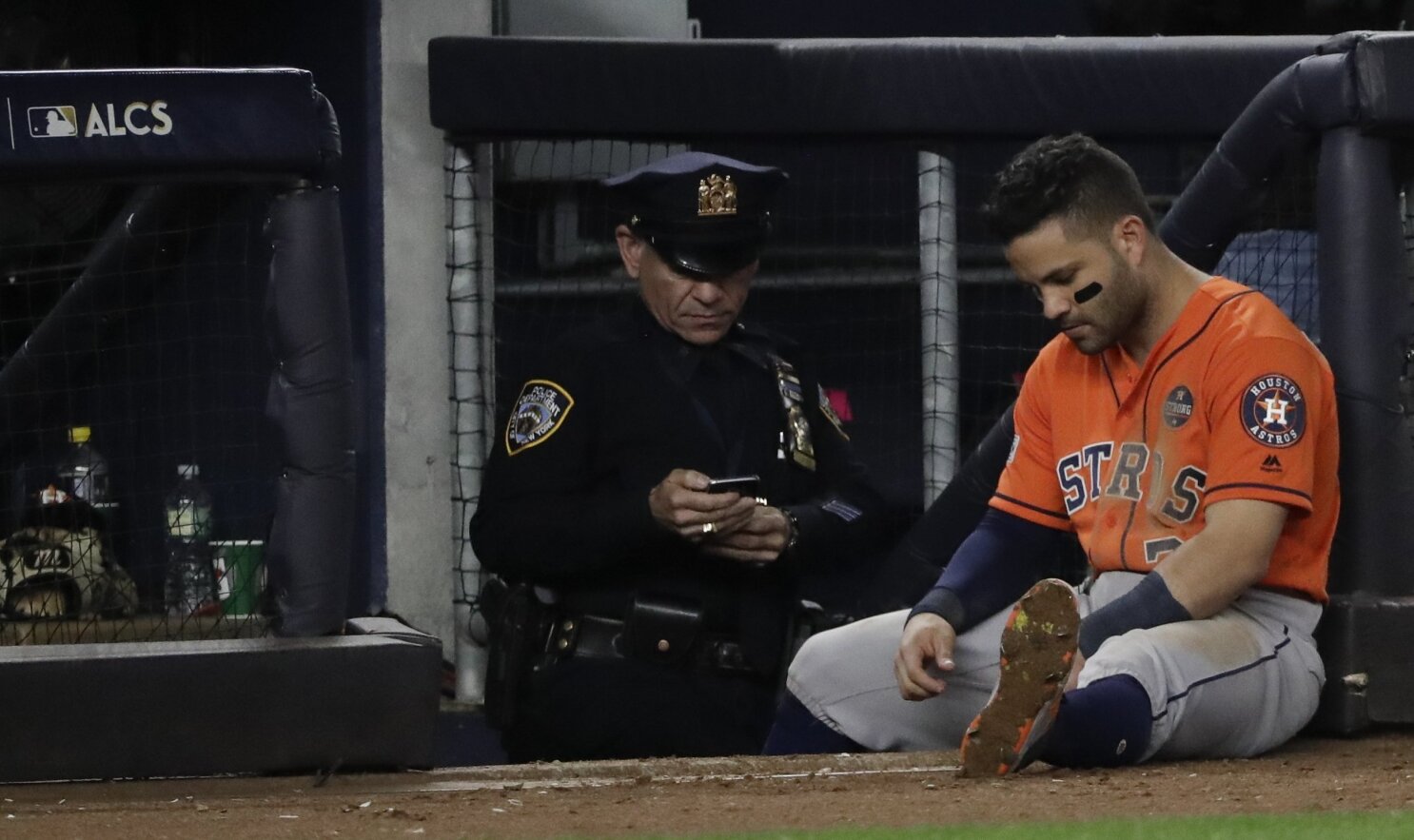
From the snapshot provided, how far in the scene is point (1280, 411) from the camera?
298cm

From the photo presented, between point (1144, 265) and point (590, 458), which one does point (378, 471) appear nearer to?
point (590, 458)

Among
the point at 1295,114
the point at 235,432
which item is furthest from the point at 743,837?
the point at 235,432

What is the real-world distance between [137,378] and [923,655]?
311cm

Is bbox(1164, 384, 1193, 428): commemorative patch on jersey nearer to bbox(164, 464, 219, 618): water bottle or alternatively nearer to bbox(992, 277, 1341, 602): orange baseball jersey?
bbox(992, 277, 1341, 602): orange baseball jersey

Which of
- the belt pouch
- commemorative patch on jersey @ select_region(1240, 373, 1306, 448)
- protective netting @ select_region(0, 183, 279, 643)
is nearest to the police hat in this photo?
the belt pouch

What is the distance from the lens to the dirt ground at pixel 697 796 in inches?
95.2

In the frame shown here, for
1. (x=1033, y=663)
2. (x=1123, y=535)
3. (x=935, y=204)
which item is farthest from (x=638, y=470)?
(x=935, y=204)

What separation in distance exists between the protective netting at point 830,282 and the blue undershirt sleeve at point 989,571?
169 centimetres

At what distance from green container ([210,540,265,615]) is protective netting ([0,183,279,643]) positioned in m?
0.01

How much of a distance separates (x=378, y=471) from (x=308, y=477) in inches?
90.8

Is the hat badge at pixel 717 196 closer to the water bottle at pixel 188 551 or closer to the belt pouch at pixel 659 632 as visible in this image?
the belt pouch at pixel 659 632

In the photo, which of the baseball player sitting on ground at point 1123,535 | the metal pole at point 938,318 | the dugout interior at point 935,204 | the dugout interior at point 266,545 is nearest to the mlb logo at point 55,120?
the dugout interior at point 266,545

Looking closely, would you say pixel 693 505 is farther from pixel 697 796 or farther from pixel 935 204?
pixel 935 204

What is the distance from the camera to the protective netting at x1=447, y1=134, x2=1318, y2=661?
518 cm
